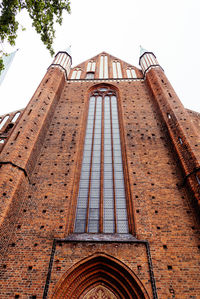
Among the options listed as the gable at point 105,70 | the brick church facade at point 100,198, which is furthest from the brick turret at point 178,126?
the gable at point 105,70

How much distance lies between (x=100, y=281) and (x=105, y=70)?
15990 millimetres

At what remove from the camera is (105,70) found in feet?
59.1

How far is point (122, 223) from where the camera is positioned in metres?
8.02

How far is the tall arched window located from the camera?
317 inches

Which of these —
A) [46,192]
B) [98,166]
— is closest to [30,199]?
[46,192]

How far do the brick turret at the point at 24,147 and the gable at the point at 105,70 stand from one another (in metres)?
3.67

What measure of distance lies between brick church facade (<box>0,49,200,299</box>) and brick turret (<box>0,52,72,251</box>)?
42mm

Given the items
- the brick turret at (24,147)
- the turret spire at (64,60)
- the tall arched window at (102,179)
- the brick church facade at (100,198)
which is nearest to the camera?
the brick church facade at (100,198)

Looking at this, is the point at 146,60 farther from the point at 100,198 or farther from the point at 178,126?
the point at 100,198

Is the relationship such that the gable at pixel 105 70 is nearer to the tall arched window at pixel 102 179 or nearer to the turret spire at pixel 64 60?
the turret spire at pixel 64 60

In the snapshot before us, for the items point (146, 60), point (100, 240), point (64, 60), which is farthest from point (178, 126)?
point (64, 60)

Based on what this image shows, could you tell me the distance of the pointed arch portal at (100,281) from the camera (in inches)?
241

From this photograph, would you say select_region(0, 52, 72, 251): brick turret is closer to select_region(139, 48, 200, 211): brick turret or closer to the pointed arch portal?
the pointed arch portal

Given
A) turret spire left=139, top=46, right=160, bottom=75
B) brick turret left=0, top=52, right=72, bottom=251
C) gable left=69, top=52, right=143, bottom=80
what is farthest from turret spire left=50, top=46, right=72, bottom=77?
turret spire left=139, top=46, right=160, bottom=75
